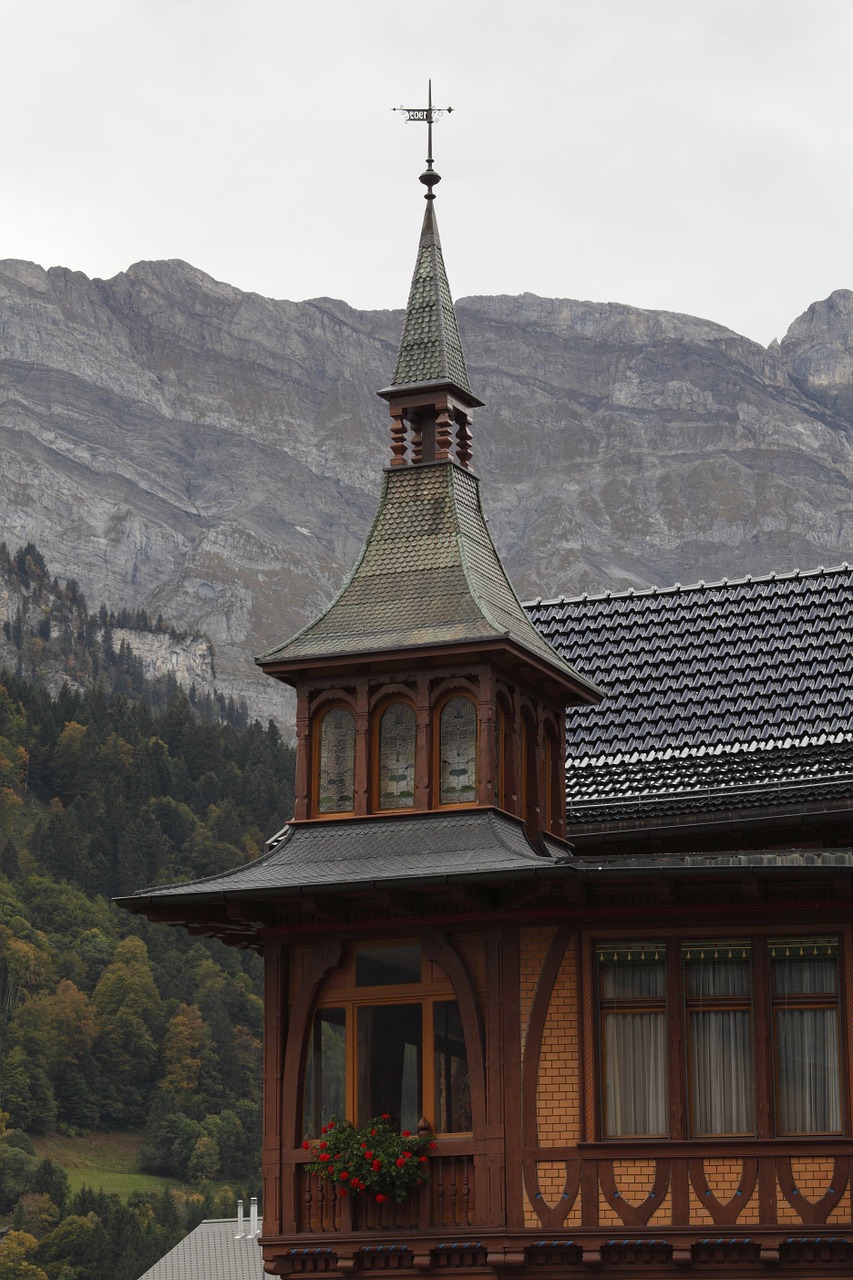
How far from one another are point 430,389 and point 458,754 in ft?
17.9

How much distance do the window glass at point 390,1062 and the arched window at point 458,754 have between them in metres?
2.55

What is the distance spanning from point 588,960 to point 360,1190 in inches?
135

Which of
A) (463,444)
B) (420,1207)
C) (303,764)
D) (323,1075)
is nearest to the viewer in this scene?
(420,1207)

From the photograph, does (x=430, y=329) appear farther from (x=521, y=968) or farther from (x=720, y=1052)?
(x=720, y=1052)

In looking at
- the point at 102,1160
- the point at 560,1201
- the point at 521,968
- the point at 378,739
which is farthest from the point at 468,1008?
the point at 102,1160

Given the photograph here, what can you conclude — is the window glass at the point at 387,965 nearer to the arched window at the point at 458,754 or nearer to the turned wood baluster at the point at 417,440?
the arched window at the point at 458,754

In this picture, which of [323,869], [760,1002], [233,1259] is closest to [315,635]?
[323,869]

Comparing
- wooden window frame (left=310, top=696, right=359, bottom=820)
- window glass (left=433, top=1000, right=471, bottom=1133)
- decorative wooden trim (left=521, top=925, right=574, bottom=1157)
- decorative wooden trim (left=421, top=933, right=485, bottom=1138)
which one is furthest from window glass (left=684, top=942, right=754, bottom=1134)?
wooden window frame (left=310, top=696, right=359, bottom=820)

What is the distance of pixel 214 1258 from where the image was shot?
81562 millimetres

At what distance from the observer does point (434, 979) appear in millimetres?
25484

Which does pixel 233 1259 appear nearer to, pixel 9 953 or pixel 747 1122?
pixel 747 1122

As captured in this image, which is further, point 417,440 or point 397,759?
point 417,440

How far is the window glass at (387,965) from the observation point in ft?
84.0

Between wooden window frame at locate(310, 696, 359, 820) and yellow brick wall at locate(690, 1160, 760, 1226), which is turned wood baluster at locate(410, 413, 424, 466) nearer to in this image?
Answer: wooden window frame at locate(310, 696, 359, 820)
